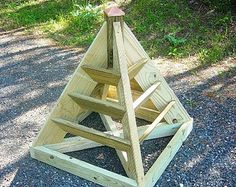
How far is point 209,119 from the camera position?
4.29 meters

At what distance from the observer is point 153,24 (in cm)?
636

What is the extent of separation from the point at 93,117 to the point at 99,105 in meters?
0.97

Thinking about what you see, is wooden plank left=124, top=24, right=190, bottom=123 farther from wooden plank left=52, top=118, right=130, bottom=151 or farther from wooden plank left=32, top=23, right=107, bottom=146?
wooden plank left=52, top=118, right=130, bottom=151

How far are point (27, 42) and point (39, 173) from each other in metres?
3.30

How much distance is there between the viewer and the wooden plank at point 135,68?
345cm

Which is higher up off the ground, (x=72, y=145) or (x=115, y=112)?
(x=115, y=112)

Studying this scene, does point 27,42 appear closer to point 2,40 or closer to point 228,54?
point 2,40

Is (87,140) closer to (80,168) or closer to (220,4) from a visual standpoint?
(80,168)

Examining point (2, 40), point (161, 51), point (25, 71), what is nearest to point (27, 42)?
point (2, 40)

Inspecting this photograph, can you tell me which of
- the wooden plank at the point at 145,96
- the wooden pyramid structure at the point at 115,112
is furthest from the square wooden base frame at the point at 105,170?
the wooden plank at the point at 145,96

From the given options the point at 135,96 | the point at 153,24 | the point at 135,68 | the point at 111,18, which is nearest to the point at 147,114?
the point at 135,96

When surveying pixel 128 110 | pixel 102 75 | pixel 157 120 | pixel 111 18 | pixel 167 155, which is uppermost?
pixel 111 18

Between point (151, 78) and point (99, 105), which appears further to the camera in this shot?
point (151, 78)

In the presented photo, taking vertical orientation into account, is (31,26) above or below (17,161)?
above
